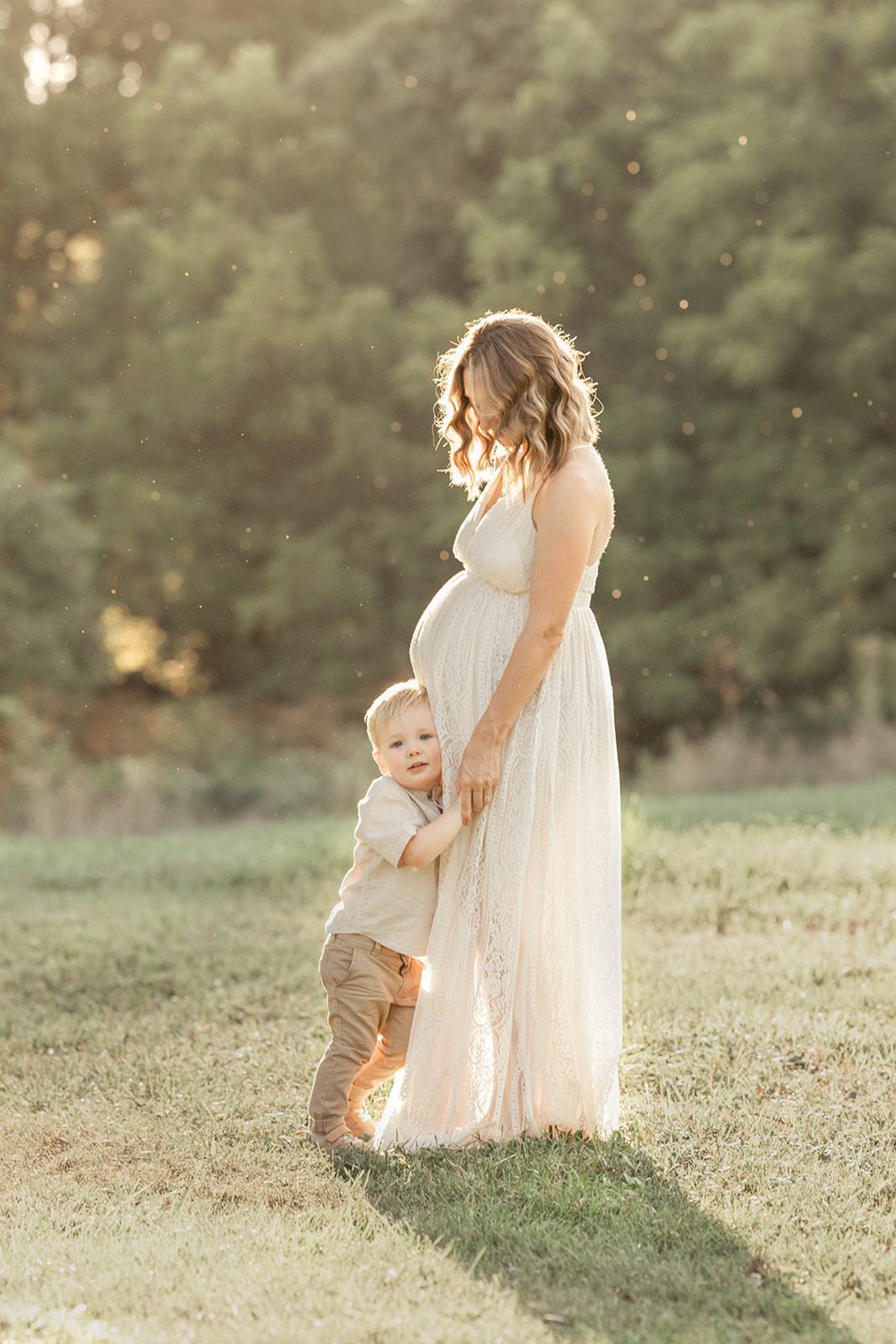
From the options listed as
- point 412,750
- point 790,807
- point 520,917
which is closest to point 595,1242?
point 520,917

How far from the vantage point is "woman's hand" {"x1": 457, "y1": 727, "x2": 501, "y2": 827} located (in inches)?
129

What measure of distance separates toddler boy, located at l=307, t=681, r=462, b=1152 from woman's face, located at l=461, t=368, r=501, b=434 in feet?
2.41

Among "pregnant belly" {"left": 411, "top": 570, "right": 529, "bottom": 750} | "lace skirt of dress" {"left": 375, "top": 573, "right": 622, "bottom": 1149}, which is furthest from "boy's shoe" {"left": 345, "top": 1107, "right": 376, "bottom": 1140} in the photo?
"pregnant belly" {"left": 411, "top": 570, "right": 529, "bottom": 750}

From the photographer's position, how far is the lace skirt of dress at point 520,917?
10.9ft

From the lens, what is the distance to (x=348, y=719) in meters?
17.2

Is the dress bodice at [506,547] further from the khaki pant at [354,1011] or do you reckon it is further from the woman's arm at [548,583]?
the khaki pant at [354,1011]

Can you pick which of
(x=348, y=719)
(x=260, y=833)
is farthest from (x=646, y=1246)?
(x=348, y=719)

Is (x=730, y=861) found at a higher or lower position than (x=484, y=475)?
lower

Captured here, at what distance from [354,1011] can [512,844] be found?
618mm

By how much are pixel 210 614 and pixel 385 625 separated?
2851 mm

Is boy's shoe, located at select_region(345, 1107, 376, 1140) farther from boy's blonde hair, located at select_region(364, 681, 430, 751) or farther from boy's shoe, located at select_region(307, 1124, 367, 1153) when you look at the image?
boy's blonde hair, located at select_region(364, 681, 430, 751)

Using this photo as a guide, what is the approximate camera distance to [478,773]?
10.7 feet

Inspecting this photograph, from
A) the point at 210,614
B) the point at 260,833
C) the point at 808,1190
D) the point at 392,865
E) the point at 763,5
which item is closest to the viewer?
the point at 808,1190

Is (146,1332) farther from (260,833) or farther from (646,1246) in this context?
(260,833)
